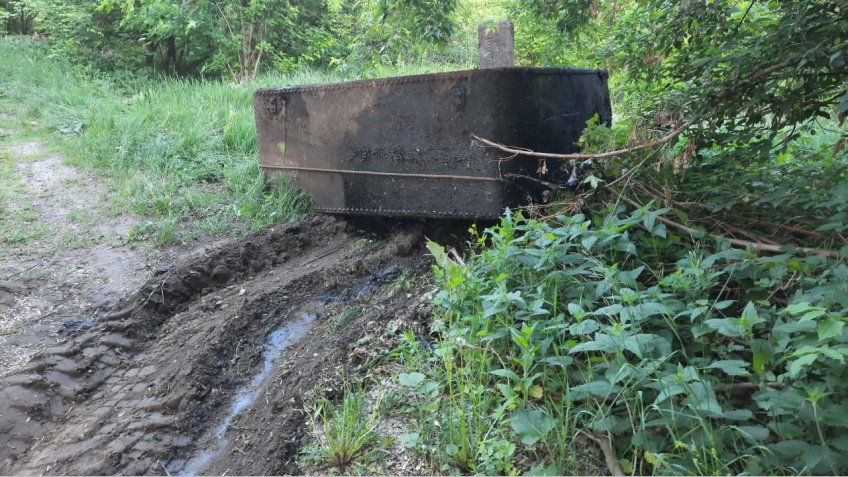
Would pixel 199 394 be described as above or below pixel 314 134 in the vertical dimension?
below

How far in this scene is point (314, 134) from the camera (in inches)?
212

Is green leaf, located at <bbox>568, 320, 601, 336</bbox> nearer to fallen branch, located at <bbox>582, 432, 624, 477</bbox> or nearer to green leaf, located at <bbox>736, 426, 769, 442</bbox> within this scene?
fallen branch, located at <bbox>582, 432, 624, 477</bbox>

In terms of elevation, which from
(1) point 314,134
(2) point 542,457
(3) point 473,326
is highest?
(1) point 314,134

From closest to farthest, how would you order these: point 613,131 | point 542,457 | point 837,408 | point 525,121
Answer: point 837,408 → point 542,457 → point 613,131 → point 525,121

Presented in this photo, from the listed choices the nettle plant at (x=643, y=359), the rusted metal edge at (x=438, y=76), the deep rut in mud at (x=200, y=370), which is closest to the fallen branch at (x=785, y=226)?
the nettle plant at (x=643, y=359)

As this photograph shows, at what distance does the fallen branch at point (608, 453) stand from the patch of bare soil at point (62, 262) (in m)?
3.27

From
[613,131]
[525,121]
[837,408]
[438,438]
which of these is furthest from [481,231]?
[837,408]

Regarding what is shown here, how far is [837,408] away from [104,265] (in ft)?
16.4

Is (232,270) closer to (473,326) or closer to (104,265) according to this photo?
(104,265)

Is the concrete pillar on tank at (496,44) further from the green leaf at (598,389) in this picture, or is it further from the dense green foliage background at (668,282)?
the green leaf at (598,389)

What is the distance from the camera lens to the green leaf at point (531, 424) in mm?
2203

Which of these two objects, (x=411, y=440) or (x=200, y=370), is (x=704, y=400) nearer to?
(x=411, y=440)

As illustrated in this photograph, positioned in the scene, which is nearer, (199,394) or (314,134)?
(199,394)

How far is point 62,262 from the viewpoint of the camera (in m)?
4.75
